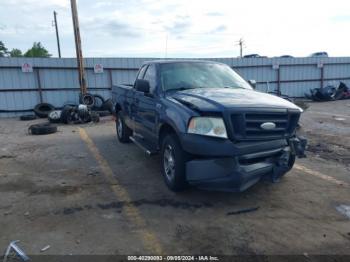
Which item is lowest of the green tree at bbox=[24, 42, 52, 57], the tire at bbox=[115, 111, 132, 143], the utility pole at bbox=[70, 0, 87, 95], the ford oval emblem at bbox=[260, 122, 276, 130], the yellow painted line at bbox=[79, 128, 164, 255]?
the yellow painted line at bbox=[79, 128, 164, 255]

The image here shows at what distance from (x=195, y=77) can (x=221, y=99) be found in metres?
1.33

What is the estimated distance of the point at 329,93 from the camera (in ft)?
64.1

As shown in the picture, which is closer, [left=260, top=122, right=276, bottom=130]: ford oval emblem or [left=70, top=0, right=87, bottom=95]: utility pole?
[left=260, top=122, right=276, bottom=130]: ford oval emblem

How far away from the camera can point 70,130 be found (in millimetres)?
10906

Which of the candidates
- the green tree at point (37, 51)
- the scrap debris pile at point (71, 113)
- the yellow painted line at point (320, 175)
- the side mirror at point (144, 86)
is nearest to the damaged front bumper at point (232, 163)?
the yellow painted line at point (320, 175)

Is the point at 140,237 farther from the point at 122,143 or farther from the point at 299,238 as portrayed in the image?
the point at 122,143

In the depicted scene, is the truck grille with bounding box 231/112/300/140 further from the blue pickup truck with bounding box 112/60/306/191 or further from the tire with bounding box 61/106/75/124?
the tire with bounding box 61/106/75/124

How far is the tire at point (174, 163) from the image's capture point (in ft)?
14.6

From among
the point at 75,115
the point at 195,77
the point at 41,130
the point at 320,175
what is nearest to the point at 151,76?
the point at 195,77

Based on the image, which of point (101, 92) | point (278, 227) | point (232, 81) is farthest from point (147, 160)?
point (101, 92)

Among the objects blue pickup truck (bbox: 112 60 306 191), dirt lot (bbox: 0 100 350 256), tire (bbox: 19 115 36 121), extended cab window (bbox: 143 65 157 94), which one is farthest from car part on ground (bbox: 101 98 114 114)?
blue pickup truck (bbox: 112 60 306 191)

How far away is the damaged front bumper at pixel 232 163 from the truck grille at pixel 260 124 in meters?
0.09

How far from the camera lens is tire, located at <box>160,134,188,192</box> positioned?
4457 mm

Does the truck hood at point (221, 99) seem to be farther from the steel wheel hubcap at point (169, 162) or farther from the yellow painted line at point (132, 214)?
the yellow painted line at point (132, 214)
